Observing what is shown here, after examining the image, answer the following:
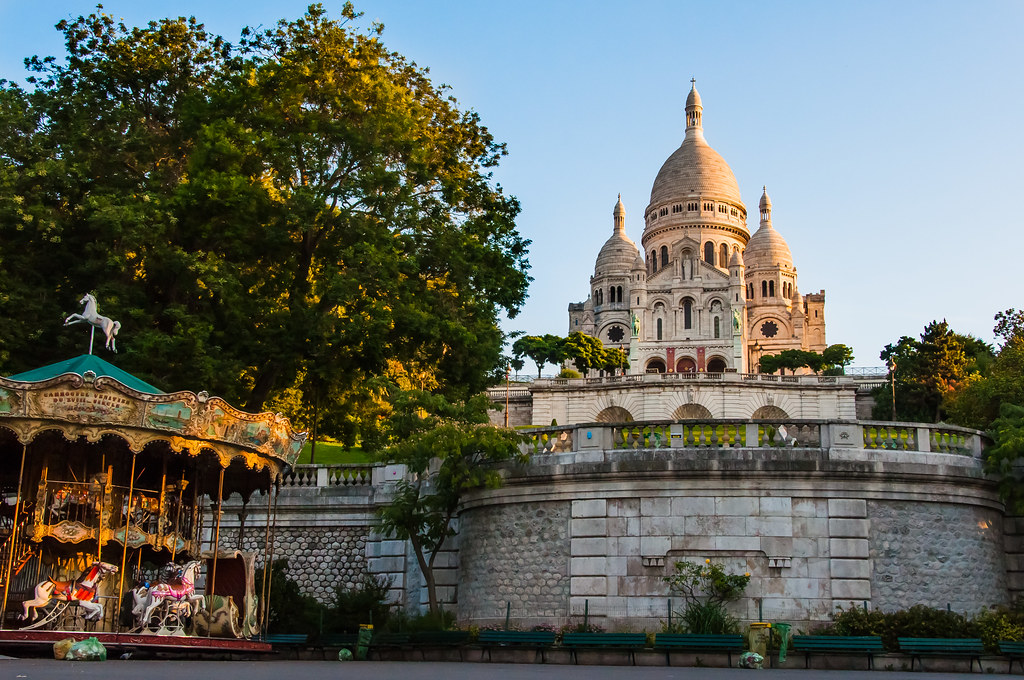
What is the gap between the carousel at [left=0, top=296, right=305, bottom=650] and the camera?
62.4ft

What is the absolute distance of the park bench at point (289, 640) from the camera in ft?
73.9

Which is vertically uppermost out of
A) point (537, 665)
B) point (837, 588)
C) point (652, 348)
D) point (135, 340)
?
point (652, 348)

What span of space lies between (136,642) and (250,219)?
1384 cm

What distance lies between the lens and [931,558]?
22234 mm

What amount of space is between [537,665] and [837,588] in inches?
239

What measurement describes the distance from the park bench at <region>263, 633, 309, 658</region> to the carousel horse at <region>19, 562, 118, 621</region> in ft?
12.3

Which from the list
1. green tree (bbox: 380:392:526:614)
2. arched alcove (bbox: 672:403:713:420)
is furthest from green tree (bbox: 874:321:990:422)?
green tree (bbox: 380:392:526:614)

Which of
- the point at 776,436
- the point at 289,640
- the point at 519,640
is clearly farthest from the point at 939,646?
the point at 289,640

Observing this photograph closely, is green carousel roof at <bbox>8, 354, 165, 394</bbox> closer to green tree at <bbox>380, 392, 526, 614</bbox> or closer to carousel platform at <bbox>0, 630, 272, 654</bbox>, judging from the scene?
Answer: carousel platform at <bbox>0, 630, 272, 654</bbox>

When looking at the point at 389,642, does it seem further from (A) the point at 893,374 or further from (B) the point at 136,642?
(A) the point at 893,374

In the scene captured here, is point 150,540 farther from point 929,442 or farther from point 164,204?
point 929,442

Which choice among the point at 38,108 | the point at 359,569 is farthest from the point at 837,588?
the point at 38,108

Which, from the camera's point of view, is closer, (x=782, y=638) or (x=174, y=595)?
(x=174, y=595)

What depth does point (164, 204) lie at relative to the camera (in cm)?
2889
